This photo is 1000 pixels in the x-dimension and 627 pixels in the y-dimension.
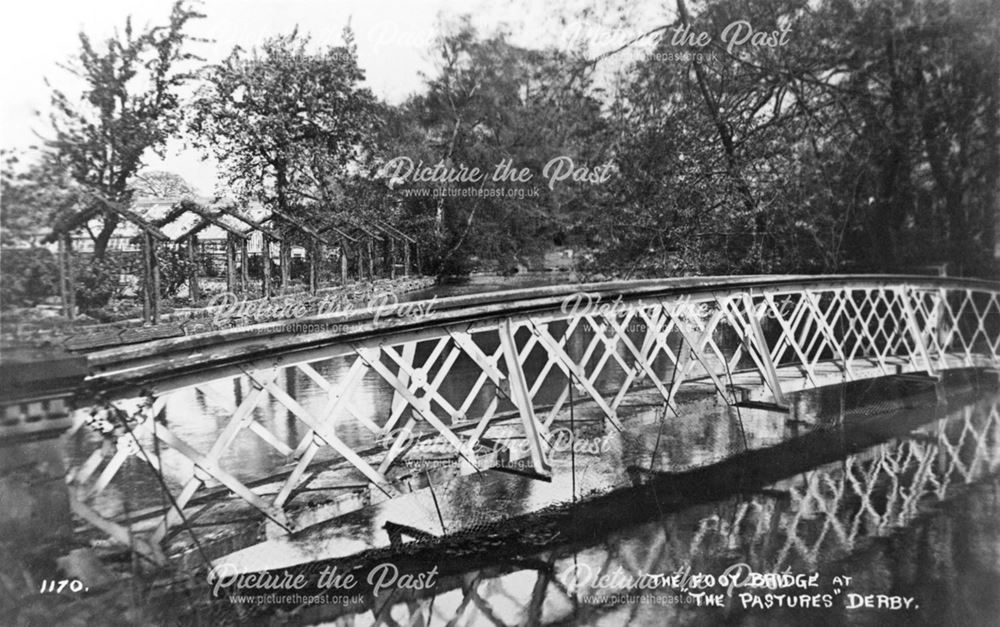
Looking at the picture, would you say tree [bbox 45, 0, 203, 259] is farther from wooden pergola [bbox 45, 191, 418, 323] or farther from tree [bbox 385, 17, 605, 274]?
tree [bbox 385, 17, 605, 274]

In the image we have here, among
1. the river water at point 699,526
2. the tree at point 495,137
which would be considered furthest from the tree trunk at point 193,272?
the tree at point 495,137

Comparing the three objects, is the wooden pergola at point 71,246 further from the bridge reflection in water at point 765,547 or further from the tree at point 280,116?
the bridge reflection in water at point 765,547

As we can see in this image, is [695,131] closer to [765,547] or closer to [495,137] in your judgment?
[495,137]

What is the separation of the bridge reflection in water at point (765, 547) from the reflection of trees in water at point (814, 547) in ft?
0.04

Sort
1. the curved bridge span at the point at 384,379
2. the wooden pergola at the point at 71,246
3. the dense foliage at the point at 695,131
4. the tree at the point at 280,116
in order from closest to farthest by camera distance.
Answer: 1. the curved bridge span at the point at 384,379
2. the wooden pergola at the point at 71,246
3. the dense foliage at the point at 695,131
4. the tree at the point at 280,116

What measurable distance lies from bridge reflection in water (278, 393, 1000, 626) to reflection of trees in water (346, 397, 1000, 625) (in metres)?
0.01

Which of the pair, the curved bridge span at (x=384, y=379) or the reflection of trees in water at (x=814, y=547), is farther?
the reflection of trees in water at (x=814, y=547)

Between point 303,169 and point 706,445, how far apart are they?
10541mm

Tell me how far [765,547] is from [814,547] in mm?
358

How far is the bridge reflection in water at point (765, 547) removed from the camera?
4035mm

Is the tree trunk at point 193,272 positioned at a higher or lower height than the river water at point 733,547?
higher

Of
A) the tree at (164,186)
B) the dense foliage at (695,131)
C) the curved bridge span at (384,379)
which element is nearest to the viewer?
the curved bridge span at (384,379)

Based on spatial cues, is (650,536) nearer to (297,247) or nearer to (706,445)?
(706,445)

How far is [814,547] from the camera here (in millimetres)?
4859
